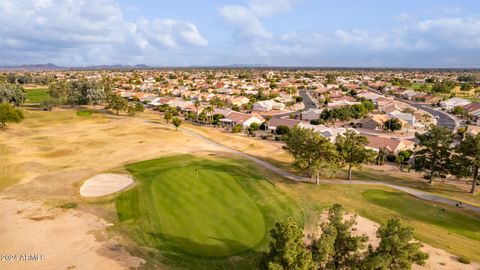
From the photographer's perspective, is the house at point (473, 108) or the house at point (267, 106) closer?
the house at point (473, 108)

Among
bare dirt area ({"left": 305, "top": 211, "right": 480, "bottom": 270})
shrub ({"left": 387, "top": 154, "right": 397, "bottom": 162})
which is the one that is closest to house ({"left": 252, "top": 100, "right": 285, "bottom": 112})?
shrub ({"left": 387, "top": 154, "right": 397, "bottom": 162})

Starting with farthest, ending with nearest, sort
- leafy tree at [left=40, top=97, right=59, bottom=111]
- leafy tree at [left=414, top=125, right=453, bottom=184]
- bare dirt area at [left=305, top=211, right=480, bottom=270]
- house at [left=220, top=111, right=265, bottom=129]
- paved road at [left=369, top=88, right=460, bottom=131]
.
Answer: leafy tree at [left=40, top=97, right=59, bottom=111]
paved road at [left=369, top=88, right=460, bottom=131]
house at [left=220, top=111, right=265, bottom=129]
leafy tree at [left=414, top=125, right=453, bottom=184]
bare dirt area at [left=305, top=211, right=480, bottom=270]

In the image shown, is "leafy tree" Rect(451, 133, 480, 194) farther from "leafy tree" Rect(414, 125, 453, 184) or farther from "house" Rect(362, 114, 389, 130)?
"house" Rect(362, 114, 389, 130)

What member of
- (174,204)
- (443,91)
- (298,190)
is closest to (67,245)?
(174,204)

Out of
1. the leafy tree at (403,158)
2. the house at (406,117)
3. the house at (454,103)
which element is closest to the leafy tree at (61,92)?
the leafy tree at (403,158)

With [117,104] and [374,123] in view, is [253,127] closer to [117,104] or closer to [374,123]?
[374,123]

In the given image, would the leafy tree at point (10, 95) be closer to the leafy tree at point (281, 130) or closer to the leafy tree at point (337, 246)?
the leafy tree at point (281, 130)

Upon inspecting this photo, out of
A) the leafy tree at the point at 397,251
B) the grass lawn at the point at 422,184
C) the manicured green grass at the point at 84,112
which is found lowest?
the grass lawn at the point at 422,184

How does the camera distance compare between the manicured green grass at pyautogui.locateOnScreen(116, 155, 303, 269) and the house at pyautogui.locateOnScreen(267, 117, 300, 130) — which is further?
the house at pyautogui.locateOnScreen(267, 117, 300, 130)
